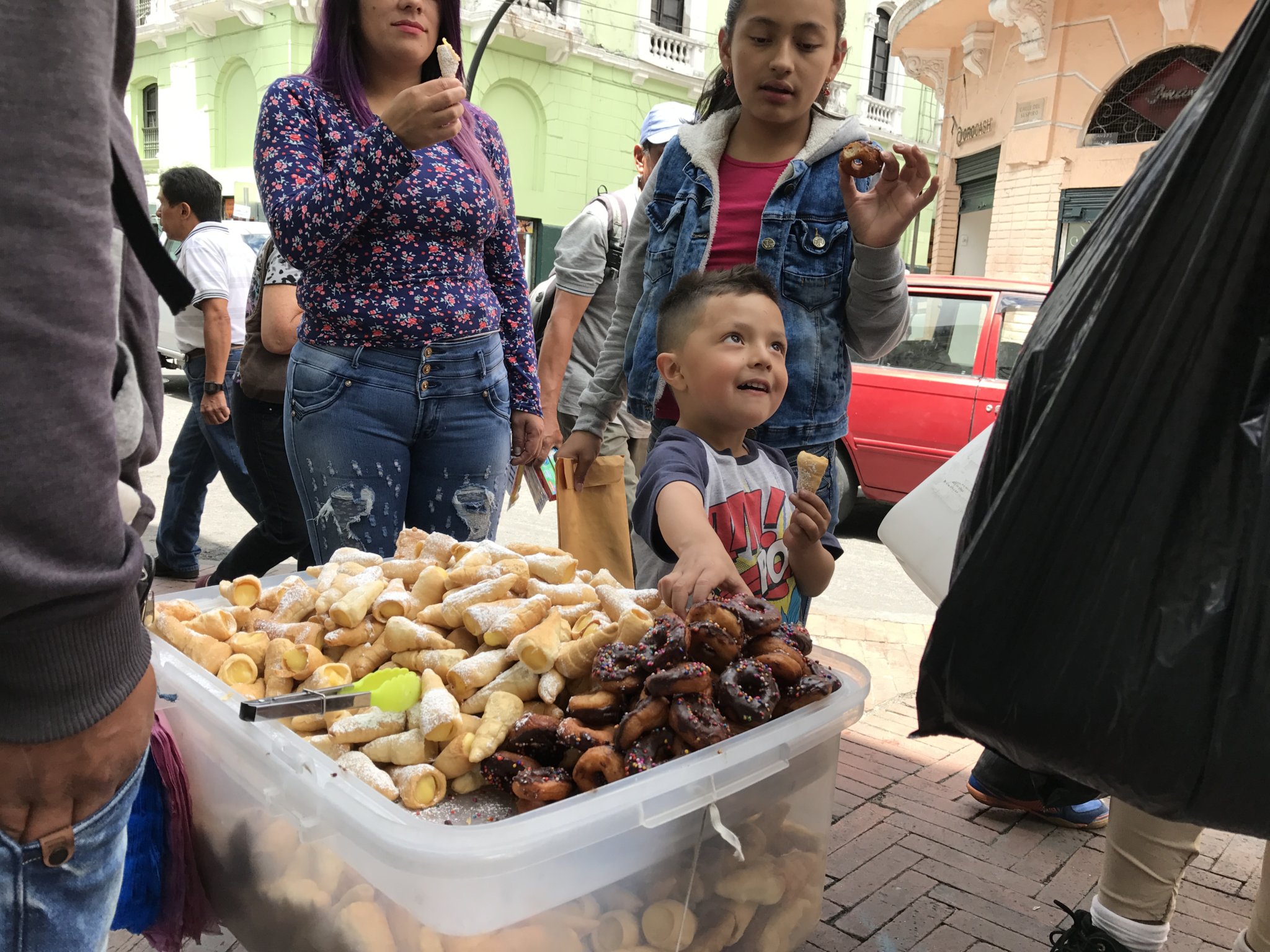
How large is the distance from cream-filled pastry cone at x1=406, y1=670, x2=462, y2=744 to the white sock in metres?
1.33

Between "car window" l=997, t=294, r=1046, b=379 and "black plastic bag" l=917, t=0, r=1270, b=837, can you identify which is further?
"car window" l=997, t=294, r=1046, b=379

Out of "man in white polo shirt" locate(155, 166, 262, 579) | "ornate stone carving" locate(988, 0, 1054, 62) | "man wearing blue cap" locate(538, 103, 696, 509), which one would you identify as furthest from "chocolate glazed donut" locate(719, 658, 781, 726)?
"ornate stone carving" locate(988, 0, 1054, 62)

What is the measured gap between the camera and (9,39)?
0.78m

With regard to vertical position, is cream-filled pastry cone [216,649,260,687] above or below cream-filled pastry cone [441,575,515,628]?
below

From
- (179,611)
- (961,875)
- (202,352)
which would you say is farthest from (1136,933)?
(202,352)

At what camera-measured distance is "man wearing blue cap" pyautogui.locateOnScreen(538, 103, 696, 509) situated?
3.82 meters

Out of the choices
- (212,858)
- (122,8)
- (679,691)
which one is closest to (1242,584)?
(679,691)

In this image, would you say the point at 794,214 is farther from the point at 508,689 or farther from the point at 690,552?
the point at 508,689

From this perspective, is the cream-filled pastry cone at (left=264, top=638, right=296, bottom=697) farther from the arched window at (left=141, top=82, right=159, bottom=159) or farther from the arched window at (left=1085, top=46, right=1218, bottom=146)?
the arched window at (left=141, top=82, right=159, bottom=159)

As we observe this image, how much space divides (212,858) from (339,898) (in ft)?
1.51

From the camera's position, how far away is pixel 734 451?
7.47 feet

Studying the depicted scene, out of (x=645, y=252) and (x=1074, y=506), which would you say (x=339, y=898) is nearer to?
(x=1074, y=506)

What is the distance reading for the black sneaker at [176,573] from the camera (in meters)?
4.94

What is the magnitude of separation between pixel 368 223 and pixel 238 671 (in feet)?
3.53
